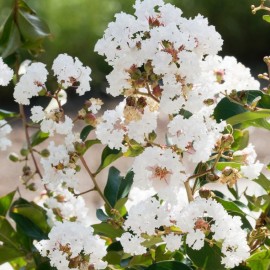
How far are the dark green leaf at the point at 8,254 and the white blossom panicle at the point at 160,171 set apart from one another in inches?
12.7

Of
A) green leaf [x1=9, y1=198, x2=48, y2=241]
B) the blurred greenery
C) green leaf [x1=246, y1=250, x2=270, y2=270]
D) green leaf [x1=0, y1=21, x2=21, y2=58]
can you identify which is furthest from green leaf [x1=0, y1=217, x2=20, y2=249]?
the blurred greenery

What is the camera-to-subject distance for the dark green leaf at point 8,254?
3.37 ft

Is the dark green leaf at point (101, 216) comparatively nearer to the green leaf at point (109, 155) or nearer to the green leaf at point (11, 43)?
Result: the green leaf at point (109, 155)

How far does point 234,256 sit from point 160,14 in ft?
0.82

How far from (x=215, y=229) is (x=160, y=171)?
2.9 inches

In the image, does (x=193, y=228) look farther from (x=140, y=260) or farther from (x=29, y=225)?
(x=29, y=225)

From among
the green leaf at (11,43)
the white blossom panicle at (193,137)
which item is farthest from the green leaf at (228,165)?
the green leaf at (11,43)

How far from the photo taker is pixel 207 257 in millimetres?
813

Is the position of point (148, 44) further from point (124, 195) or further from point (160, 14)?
point (124, 195)

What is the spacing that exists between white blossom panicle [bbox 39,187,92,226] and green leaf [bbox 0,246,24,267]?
0.23ft

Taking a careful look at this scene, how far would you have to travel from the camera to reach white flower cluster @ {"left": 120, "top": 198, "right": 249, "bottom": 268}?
762mm

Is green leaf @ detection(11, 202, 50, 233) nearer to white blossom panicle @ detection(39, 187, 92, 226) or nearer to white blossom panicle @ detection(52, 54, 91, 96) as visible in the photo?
white blossom panicle @ detection(39, 187, 92, 226)

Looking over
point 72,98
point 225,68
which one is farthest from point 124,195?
point 72,98

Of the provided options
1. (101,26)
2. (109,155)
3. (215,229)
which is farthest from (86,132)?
(101,26)
